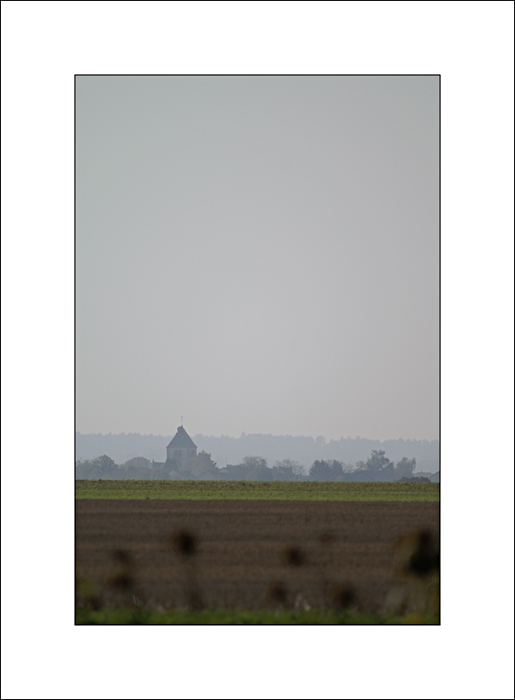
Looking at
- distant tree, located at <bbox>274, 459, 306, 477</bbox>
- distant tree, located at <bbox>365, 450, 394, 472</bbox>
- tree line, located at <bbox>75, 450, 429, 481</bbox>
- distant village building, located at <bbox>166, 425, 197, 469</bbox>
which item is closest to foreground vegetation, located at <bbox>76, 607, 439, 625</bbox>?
tree line, located at <bbox>75, 450, 429, 481</bbox>

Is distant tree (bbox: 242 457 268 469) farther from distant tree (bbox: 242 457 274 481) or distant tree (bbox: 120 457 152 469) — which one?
distant tree (bbox: 120 457 152 469)

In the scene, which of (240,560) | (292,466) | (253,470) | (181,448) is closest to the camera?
(240,560)

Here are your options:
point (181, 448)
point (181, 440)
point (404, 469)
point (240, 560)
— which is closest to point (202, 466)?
point (181, 448)

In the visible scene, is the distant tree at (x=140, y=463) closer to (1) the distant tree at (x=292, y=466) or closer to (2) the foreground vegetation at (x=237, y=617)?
(1) the distant tree at (x=292, y=466)

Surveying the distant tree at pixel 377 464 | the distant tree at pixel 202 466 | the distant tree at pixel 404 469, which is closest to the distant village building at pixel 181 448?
the distant tree at pixel 202 466

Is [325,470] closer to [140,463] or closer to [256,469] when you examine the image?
[256,469]
